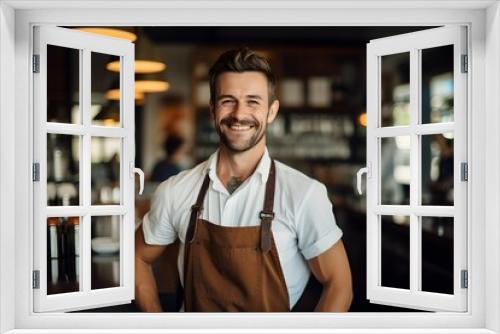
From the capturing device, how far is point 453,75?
3.94m

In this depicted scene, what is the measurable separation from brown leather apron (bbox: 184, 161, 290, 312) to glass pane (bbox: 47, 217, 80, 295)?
0.74 metres

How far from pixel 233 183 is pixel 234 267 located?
0.54 m

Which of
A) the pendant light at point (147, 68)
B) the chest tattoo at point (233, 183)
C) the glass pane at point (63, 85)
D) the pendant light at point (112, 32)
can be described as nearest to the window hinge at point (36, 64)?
the glass pane at point (63, 85)

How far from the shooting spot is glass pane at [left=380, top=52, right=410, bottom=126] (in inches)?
169

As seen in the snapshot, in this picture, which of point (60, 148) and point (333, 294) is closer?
point (60, 148)

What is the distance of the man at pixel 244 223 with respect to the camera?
439cm

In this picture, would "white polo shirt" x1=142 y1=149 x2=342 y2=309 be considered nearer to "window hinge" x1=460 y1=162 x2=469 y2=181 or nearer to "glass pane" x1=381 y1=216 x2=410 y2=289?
"glass pane" x1=381 y1=216 x2=410 y2=289

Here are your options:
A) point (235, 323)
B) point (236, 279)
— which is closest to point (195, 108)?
point (236, 279)

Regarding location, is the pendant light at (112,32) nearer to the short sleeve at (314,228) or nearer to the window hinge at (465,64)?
the short sleeve at (314,228)

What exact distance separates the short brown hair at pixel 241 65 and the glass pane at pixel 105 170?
0.73m

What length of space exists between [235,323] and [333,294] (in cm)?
85

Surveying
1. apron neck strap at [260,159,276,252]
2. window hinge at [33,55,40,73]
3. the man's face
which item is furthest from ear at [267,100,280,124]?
window hinge at [33,55,40,73]

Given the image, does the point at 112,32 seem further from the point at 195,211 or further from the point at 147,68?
the point at 195,211

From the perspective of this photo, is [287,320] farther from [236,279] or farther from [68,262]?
[68,262]
